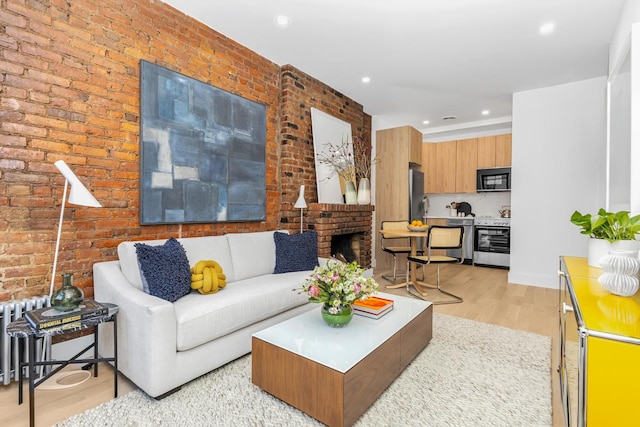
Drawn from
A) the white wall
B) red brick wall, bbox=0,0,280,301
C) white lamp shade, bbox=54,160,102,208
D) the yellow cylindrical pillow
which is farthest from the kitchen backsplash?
white lamp shade, bbox=54,160,102,208

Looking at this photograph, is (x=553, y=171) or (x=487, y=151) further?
(x=487, y=151)

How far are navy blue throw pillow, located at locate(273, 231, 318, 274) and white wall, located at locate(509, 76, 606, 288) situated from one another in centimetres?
323

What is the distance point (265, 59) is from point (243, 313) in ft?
9.46

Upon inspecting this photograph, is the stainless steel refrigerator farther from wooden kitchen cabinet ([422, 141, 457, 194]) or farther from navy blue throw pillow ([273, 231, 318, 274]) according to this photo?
navy blue throw pillow ([273, 231, 318, 274])

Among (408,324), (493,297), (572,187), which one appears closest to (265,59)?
(408,324)

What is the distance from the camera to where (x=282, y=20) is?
2.88m

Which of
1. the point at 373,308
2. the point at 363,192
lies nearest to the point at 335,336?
the point at 373,308

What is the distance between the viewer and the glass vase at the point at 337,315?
191 cm

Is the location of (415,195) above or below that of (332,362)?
above

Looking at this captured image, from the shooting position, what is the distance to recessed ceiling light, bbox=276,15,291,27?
9.31 feet

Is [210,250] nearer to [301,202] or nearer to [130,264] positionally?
[130,264]

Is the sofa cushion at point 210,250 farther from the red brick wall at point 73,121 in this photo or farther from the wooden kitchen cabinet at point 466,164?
the wooden kitchen cabinet at point 466,164

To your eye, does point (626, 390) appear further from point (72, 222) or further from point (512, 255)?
point (512, 255)

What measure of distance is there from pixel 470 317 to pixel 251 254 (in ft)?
7.47
